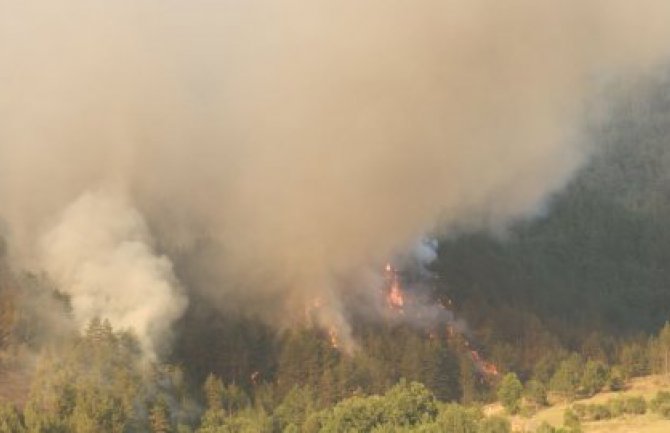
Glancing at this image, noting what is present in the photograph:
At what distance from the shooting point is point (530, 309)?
5556 inches

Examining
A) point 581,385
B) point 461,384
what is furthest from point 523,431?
point 461,384

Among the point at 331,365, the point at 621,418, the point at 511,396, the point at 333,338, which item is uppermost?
the point at 333,338

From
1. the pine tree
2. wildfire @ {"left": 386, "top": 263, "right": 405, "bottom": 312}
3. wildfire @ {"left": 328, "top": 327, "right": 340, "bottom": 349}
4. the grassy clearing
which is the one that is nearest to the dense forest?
the pine tree

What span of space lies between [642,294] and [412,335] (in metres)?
78.0

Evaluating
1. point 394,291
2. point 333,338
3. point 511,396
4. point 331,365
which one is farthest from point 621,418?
point 394,291

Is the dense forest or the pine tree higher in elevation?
the dense forest

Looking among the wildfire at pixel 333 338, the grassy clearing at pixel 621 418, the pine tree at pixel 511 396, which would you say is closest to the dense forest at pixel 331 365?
the pine tree at pixel 511 396

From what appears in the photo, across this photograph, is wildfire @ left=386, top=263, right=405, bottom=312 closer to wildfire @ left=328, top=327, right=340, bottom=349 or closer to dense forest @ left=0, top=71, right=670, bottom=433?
dense forest @ left=0, top=71, right=670, bottom=433

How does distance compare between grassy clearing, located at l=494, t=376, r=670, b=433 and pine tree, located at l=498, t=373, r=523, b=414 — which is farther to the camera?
pine tree, located at l=498, t=373, r=523, b=414

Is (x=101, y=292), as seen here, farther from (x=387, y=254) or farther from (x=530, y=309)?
(x=530, y=309)

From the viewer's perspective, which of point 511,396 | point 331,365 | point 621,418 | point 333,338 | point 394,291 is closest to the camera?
point 621,418

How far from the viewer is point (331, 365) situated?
344ft

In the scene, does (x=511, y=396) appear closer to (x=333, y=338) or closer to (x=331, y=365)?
(x=331, y=365)

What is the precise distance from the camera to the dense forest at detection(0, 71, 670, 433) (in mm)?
75125
